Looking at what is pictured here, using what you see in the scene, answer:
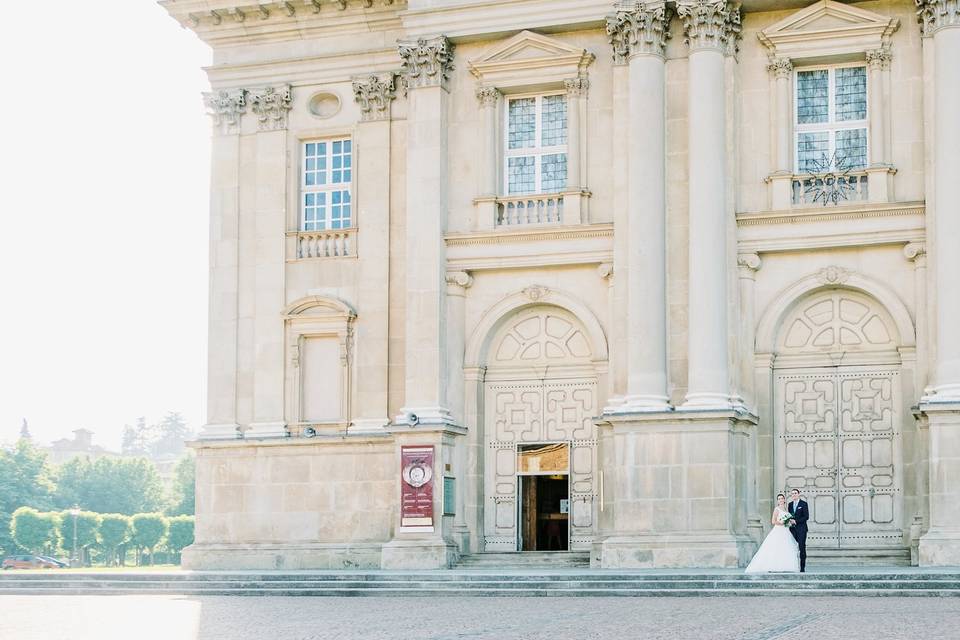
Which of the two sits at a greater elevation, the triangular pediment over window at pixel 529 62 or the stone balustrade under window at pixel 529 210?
the triangular pediment over window at pixel 529 62

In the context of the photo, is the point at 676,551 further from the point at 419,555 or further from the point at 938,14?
the point at 938,14

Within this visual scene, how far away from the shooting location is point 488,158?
35625mm

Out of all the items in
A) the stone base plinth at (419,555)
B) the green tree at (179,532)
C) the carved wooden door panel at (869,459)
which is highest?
the carved wooden door panel at (869,459)

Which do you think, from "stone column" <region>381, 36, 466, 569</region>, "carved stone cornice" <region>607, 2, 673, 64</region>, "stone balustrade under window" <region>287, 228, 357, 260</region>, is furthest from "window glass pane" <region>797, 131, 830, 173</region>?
"stone balustrade under window" <region>287, 228, 357, 260</region>

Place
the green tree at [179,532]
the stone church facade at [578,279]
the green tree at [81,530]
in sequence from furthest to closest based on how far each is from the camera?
the green tree at [179,532] < the green tree at [81,530] < the stone church facade at [578,279]

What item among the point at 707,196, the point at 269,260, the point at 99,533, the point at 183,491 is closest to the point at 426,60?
the point at 269,260

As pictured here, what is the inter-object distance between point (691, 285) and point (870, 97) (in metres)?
5.18

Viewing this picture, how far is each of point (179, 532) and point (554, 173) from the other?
3196 inches

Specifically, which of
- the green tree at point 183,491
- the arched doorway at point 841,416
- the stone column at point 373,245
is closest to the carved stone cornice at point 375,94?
the stone column at point 373,245

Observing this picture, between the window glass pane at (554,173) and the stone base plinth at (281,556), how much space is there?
8.39 meters

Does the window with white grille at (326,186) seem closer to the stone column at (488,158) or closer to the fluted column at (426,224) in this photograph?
the fluted column at (426,224)

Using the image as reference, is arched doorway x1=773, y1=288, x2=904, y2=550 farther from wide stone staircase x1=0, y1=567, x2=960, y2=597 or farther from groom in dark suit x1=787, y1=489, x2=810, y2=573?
wide stone staircase x1=0, y1=567, x2=960, y2=597

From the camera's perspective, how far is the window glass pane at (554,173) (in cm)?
3550

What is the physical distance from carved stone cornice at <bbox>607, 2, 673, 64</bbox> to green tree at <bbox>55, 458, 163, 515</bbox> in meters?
95.1
